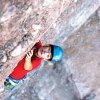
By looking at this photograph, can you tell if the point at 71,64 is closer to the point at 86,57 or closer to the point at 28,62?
the point at 86,57

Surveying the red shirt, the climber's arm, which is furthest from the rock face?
the climber's arm

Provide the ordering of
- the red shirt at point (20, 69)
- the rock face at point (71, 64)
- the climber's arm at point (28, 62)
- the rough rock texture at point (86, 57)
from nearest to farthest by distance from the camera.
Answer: the climber's arm at point (28, 62) → the red shirt at point (20, 69) → the rock face at point (71, 64) → the rough rock texture at point (86, 57)

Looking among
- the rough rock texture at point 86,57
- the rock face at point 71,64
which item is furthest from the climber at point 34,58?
the rough rock texture at point 86,57

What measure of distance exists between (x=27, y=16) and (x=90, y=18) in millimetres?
4336

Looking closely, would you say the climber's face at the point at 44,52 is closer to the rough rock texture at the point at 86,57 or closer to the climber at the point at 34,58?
the climber at the point at 34,58

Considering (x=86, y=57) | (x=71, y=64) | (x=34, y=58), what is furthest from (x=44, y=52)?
(x=86, y=57)

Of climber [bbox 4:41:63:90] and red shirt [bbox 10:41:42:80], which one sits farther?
red shirt [bbox 10:41:42:80]

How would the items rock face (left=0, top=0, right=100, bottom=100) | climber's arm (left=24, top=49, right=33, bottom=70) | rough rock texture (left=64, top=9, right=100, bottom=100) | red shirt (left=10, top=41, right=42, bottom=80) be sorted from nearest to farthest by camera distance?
climber's arm (left=24, top=49, right=33, bottom=70) → red shirt (left=10, top=41, right=42, bottom=80) → rock face (left=0, top=0, right=100, bottom=100) → rough rock texture (left=64, top=9, right=100, bottom=100)

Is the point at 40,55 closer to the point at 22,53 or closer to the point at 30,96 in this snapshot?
the point at 22,53

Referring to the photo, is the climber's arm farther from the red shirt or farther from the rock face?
the rock face

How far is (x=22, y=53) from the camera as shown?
3.28 metres

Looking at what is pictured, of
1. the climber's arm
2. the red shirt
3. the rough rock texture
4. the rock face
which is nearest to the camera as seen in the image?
the climber's arm

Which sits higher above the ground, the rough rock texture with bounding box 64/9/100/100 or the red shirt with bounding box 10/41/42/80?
the red shirt with bounding box 10/41/42/80

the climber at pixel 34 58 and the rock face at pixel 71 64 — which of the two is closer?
the climber at pixel 34 58
